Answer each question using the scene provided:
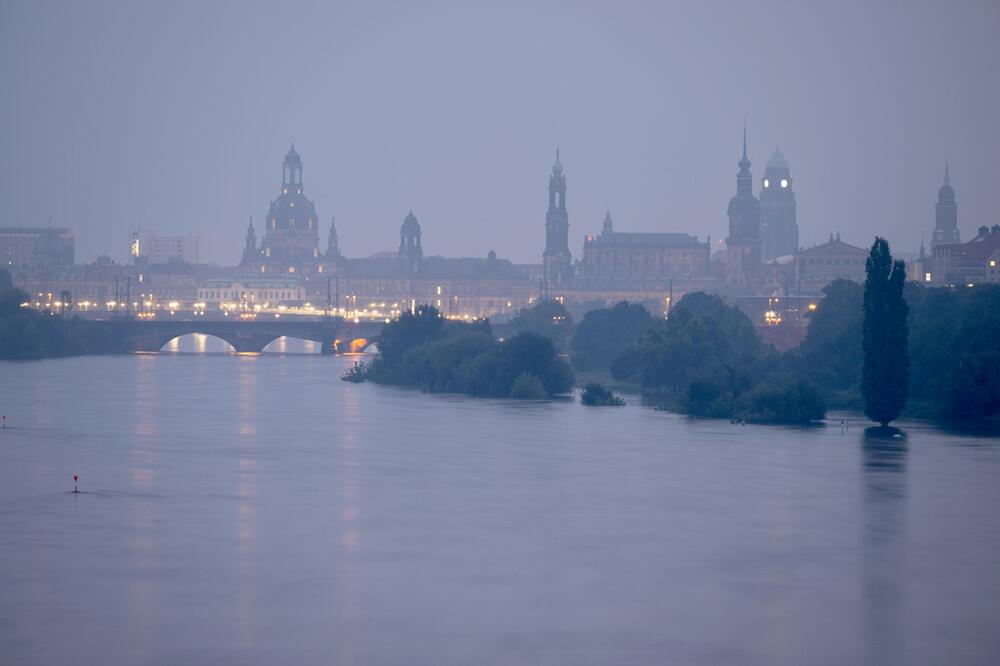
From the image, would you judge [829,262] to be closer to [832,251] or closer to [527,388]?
[832,251]

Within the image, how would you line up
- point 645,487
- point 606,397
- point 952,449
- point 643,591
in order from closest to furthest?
point 643,591
point 645,487
point 952,449
point 606,397

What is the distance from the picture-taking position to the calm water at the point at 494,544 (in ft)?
80.3

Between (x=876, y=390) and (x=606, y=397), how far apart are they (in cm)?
1401

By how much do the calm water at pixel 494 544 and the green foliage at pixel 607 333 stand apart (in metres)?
33.8

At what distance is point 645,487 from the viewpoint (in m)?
39.5

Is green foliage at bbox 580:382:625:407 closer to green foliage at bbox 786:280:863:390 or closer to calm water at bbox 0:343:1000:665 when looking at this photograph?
green foliage at bbox 786:280:863:390

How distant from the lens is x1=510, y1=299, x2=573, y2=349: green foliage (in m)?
102

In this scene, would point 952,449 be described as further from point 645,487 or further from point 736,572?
point 736,572

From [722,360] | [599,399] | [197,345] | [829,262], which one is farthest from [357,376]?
[829,262]

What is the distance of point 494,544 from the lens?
3158 cm

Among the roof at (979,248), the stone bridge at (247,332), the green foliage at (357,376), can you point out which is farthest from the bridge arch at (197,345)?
the roof at (979,248)

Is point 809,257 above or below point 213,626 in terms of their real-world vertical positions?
above

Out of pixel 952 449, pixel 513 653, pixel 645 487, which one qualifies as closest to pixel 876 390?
pixel 952 449

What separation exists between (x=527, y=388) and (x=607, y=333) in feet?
88.4
